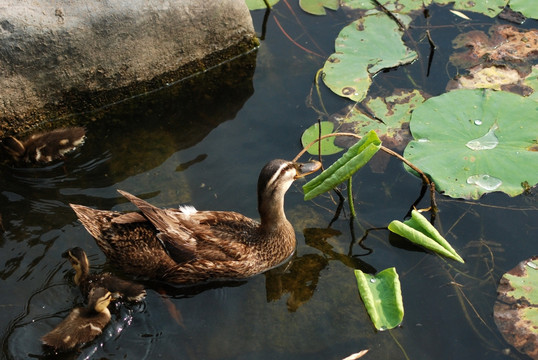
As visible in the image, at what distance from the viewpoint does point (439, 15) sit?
6887 mm

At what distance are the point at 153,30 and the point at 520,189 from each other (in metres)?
3.44

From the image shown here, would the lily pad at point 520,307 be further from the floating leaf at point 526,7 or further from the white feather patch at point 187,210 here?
the floating leaf at point 526,7

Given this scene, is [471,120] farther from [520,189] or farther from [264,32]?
[264,32]

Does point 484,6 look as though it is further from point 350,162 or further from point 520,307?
point 520,307

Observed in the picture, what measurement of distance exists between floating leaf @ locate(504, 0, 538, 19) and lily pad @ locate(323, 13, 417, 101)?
130 cm

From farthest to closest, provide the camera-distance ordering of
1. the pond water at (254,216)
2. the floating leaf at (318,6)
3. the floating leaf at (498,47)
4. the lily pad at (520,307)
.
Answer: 1. the floating leaf at (318,6)
2. the floating leaf at (498,47)
3. the pond water at (254,216)
4. the lily pad at (520,307)

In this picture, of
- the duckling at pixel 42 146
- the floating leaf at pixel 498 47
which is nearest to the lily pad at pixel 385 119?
the floating leaf at pixel 498 47

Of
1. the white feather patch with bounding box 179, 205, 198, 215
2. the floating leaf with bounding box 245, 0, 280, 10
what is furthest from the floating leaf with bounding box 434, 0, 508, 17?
the white feather patch with bounding box 179, 205, 198, 215

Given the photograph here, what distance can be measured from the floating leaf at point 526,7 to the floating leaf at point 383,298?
3537 mm

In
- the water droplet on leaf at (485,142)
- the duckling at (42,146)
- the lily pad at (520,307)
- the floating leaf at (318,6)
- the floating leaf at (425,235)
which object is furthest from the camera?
the floating leaf at (318,6)

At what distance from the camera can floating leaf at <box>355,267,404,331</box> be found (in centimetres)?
436

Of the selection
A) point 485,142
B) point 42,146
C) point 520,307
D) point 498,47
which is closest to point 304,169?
point 485,142

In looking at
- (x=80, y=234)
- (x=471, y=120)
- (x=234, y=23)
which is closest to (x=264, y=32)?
(x=234, y=23)

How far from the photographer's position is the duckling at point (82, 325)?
4324mm
